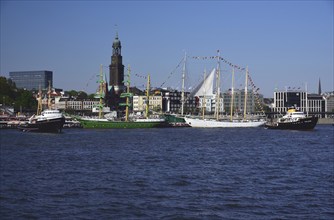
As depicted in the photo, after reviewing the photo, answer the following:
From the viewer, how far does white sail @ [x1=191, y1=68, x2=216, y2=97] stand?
105 meters

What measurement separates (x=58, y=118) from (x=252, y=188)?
46200 millimetres

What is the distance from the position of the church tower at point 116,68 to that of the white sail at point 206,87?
55998 millimetres

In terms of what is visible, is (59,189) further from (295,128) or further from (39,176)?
(295,128)

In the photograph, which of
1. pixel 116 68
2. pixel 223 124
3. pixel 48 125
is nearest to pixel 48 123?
pixel 48 125

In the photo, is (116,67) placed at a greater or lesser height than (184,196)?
greater

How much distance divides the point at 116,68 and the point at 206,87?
201ft

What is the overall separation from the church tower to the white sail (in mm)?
55998

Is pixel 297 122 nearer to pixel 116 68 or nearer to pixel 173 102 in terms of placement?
pixel 116 68

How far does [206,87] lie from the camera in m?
108

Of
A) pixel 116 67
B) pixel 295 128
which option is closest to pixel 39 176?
pixel 295 128

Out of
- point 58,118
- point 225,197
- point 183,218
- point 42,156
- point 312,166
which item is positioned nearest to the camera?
point 183,218

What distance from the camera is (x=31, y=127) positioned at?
210ft

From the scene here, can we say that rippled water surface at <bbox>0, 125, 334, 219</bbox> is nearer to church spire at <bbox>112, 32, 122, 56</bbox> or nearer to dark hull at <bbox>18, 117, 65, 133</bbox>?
dark hull at <bbox>18, 117, 65, 133</bbox>

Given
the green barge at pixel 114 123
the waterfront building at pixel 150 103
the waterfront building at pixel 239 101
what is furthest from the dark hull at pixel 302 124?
the waterfront building at pixel 239 101
